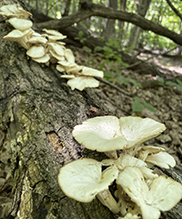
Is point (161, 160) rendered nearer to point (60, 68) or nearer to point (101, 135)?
point (101, 135)

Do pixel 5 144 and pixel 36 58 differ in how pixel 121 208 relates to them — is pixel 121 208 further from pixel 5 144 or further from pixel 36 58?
pixel 36 58

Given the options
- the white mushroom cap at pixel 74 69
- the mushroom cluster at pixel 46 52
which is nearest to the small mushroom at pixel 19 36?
the mushroom cluster at pixel 46 52

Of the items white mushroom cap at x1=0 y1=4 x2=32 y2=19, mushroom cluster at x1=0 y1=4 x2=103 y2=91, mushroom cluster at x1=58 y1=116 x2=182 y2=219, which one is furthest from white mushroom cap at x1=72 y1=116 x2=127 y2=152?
white mushroom cap at x1=0 y1=4 x2=32 y2=19

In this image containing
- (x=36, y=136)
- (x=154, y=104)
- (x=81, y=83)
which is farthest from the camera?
(x=154, y=104)

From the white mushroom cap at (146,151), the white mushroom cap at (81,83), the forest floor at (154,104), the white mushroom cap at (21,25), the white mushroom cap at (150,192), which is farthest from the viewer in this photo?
the forest floor at (154,104)

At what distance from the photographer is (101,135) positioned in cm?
164

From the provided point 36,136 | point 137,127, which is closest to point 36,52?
point 36,136

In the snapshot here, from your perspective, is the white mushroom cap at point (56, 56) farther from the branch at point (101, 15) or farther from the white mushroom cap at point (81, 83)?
the branch at point (101, 15)

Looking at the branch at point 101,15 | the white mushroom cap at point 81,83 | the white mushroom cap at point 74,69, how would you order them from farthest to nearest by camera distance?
the branch at point 101,15
the white mushroom cap at point 74,69
the white mushroom cap at point 81,83

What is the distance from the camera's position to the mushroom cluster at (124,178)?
1122 mm

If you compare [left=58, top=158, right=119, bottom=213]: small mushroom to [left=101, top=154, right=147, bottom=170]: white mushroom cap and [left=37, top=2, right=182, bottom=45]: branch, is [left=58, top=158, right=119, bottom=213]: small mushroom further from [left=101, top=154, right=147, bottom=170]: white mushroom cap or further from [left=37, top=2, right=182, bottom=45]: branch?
[left=37, top=2, right=182, bottom=45]: branch

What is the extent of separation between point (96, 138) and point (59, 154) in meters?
0.48

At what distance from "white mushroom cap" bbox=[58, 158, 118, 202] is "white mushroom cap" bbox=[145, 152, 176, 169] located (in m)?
0.54

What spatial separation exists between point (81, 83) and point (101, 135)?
1243 mm
